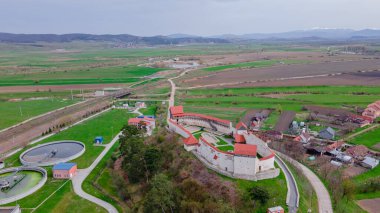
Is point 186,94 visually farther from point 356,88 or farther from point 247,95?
point 356,88

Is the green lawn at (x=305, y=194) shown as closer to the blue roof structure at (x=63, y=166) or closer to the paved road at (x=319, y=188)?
the paved road at (x=319, y=188)

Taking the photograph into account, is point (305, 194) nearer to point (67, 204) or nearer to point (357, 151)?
point (357, 151)

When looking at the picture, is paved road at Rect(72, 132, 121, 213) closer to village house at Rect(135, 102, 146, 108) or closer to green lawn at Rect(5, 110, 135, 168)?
green lawn at Rect(5, 110, 135, 168)

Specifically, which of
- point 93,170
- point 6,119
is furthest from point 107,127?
point 6,119

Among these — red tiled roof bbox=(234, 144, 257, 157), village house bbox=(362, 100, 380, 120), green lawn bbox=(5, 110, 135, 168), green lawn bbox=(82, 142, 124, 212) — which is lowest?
green lawn bbox=(82, 142, 124, 212)

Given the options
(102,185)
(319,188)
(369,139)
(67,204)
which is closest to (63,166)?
(102,185)

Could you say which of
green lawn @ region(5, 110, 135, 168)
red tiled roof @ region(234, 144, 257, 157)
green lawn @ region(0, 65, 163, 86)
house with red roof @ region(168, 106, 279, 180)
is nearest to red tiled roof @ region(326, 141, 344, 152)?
house with red roof @ region(168, 106, 279, 180)

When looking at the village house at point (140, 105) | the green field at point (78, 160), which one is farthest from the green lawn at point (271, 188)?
the village house at point (140, 105)
